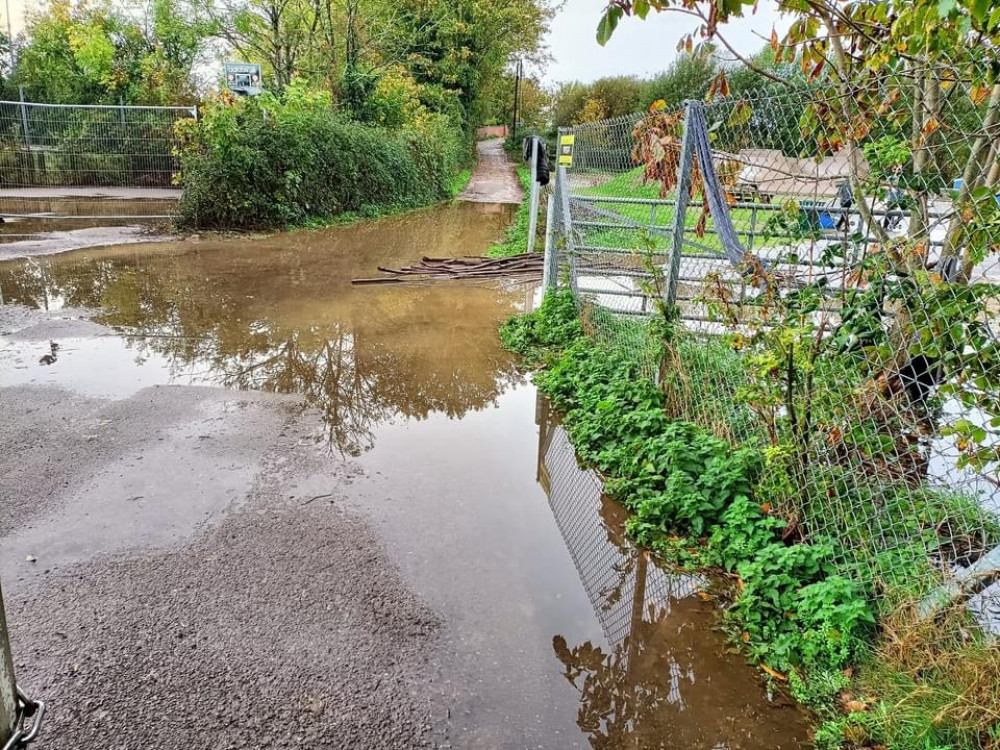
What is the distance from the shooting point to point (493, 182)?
29.0 metres

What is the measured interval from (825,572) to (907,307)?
4.04 ft

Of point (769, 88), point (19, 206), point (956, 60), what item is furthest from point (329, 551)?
point (19, 206)

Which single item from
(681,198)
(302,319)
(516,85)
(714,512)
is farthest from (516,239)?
(516,85)

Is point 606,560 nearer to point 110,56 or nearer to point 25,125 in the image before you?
point 25,125

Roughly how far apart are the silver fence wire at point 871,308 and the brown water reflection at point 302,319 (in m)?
2.76

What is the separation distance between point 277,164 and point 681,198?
11.5m

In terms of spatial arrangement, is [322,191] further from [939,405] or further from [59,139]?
[939,405]

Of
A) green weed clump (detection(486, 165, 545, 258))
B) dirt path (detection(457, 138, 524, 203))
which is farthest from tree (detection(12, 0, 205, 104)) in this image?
green weed clump (detection(486, 165, 545, 258))

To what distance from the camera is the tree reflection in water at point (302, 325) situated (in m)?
5.83

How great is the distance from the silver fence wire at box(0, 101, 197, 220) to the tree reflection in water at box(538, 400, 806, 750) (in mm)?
16631

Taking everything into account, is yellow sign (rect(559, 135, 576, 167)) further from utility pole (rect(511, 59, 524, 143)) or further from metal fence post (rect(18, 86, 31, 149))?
utility pole (rect(511, 59, 524, 143))

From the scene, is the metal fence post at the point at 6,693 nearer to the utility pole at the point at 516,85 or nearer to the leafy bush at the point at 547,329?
the leafy bush at the point at 547,329

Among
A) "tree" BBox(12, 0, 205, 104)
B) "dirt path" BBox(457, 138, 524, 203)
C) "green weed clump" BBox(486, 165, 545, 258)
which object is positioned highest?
"tree" BBox(12, 0, 205, 104)

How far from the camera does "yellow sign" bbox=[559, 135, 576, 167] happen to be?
7695mm
